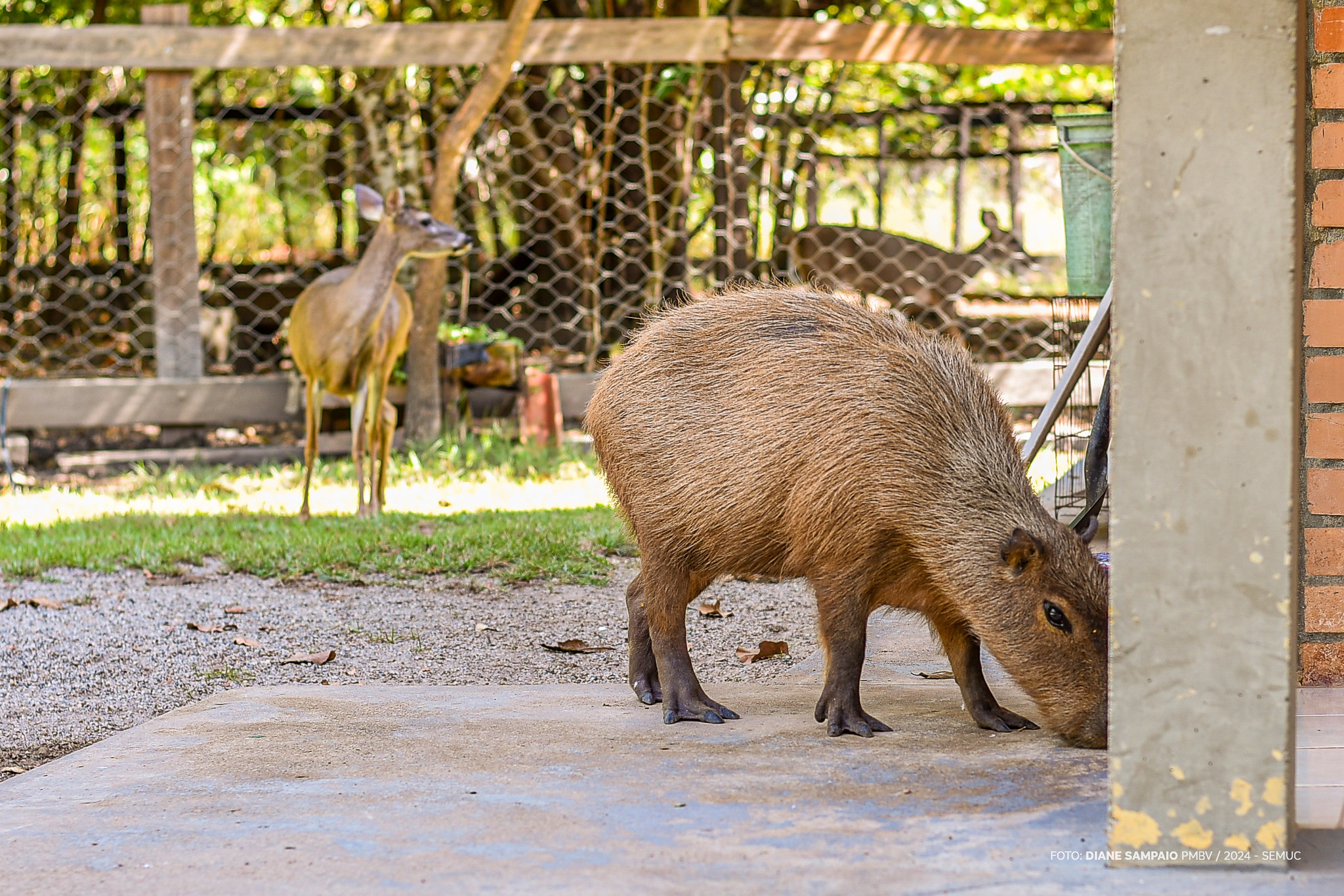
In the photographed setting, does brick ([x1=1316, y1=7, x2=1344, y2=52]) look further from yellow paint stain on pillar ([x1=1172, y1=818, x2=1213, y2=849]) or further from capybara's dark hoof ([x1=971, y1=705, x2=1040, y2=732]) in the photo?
yellow paint stain on pillar ([x1=1172, y1=818, x2=1213, y2=849])

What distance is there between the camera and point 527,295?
10188mm

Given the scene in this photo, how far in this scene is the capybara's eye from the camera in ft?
9.93

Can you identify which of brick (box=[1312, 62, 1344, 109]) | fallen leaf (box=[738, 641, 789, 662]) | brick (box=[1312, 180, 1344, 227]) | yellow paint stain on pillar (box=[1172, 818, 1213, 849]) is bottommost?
fallen leaf (box=[738, 641, 789, 662])

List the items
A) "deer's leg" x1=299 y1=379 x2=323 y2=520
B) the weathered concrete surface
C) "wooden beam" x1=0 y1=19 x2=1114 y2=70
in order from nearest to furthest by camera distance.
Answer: the weathered concrete surface → "deer's leg" x1=299 y1=379 x2=323 y2=520 → "wooden beam" x1=0 y1=19 x2=1114 y2=70

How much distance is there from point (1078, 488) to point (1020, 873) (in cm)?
328

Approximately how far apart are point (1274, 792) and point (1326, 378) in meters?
1.54

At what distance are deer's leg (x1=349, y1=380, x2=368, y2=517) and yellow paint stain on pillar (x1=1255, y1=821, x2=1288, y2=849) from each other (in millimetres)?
5334

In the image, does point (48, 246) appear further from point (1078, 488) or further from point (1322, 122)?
point (1322, 122)

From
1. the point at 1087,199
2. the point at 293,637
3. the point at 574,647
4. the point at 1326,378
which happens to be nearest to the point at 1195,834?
the point at 1326,378

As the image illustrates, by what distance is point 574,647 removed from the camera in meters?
4.84

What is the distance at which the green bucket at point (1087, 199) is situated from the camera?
4145 mm

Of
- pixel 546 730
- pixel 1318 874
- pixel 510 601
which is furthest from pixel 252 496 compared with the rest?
pixel 1318 874

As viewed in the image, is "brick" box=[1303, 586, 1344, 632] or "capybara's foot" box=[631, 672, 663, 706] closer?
"brick" box=[1303, 586, 1344, 632]

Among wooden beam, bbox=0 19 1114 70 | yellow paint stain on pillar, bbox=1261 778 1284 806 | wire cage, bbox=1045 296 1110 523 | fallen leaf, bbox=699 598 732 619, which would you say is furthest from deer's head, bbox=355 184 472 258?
yellow paint stain on pillar, bbox=1261 778 1284 806
